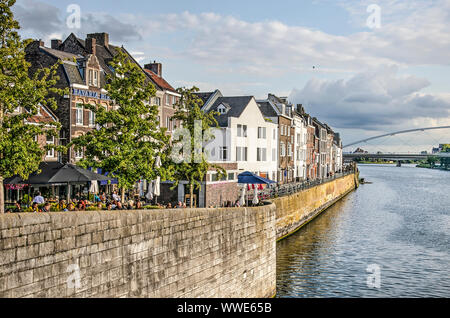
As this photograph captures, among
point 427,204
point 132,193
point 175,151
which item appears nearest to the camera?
point 175,151

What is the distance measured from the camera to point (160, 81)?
6291cm

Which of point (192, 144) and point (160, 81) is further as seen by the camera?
point (160, 81)

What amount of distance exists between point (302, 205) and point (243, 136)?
47.2 feet

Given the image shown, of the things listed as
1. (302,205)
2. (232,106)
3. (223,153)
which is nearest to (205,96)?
(232,106)

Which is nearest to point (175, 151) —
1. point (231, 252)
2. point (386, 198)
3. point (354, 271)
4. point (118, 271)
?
point (354, 271)

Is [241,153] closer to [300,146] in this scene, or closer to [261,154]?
[261,154]

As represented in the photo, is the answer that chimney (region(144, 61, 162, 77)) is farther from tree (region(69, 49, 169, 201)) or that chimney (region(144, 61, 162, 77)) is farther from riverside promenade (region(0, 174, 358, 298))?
riverside promenade (region(0, 174, 358, 298))

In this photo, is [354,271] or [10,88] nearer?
[10,88]

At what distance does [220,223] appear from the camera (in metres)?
18.9

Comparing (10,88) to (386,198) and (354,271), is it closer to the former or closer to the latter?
(354,271)

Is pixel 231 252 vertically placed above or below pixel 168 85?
below

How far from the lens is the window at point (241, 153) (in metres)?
61.5

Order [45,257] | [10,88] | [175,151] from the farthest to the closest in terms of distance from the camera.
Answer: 1. [175,151]
2. [10,88]
3. [45,257]
